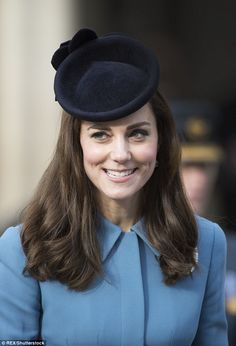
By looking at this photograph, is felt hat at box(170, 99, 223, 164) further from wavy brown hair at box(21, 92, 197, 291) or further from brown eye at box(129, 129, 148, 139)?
brown eye at box(129, 129, 148, 139)

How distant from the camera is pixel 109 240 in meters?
2.60

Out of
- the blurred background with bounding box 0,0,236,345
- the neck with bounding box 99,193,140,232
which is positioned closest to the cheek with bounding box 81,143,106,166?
the neck with bounding box 99,193,140,232

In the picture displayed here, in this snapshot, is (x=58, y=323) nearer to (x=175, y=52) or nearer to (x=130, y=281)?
(x=130, y=281)

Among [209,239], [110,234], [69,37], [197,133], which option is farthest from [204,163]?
[69,37]

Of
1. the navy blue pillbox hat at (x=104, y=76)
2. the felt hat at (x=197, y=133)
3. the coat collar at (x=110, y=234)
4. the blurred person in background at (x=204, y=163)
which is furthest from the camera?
the felt hat at (x=197, y=133)

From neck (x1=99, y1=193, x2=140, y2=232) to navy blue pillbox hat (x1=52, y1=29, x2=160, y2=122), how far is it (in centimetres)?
27

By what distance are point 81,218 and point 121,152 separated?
0.21 m

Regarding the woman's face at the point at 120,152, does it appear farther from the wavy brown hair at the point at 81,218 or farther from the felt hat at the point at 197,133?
the felt hat at the point at 197,133

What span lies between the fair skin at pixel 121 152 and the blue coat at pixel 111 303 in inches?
5.7

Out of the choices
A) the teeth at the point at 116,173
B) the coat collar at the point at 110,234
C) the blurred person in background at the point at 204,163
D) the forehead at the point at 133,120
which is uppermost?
the forehead at the point at 133,120

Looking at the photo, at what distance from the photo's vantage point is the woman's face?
249cm

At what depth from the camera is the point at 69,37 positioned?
21.1 feet

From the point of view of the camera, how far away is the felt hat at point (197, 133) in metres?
4.33

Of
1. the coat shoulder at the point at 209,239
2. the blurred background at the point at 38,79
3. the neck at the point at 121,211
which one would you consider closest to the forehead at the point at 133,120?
the neck at the point at 121,211
